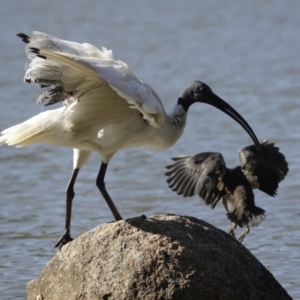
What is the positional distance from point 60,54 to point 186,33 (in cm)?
2178

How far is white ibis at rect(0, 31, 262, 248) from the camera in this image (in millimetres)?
7352

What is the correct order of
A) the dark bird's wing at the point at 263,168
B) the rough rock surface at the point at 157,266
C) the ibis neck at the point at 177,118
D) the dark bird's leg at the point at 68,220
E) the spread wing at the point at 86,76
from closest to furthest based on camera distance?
the rough rock surface at the point at 157,266, the spread wing at the point at 86,76, the dark bird's leg at the point at 68,220, the ibis neck at the point at 177,118, the dark bird's wing at the point at 263,168

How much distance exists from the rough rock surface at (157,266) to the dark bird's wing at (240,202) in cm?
108

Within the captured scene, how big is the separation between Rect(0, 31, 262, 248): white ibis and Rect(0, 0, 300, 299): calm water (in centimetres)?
188

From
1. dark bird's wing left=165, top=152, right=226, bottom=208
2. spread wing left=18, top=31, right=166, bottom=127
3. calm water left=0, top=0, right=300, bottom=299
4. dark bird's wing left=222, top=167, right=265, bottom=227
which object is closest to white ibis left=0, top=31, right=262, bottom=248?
spread wing left=18, top=31, right=166, bottom=127

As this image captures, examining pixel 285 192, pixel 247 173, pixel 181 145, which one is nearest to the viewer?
pixel 247 173

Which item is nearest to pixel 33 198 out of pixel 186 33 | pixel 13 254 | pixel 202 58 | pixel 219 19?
pixel 13 254

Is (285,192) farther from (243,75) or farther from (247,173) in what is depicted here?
(243,75)

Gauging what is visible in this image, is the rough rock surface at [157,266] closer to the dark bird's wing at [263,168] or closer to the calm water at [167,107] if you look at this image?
the dark bird's wing at [263,168]

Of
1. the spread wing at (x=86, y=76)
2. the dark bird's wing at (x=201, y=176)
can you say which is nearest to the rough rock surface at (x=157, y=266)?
the spread wing at (x=86, y=76)

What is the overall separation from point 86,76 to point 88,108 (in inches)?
17.6

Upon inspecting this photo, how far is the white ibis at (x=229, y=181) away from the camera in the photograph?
27.7 ft

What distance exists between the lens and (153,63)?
23.3m

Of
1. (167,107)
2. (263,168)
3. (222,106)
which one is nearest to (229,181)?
(263,168)
